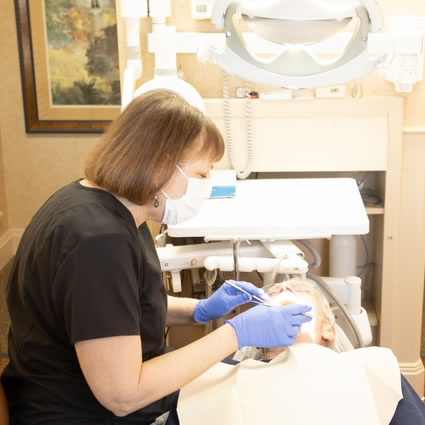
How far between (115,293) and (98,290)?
0.10ft

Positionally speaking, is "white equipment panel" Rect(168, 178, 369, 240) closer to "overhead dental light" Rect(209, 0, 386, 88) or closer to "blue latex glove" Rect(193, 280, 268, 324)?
"blue latex glove" Rect(193, 280, 268, 324)

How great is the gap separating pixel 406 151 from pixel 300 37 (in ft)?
3.50

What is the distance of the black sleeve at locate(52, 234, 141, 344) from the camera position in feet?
3.83

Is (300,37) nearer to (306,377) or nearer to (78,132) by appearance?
(306,377)

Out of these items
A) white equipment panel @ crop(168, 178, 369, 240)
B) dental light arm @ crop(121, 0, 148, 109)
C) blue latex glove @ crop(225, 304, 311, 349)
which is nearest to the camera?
blue latex glove @ crop(225, 304, 311, 349)

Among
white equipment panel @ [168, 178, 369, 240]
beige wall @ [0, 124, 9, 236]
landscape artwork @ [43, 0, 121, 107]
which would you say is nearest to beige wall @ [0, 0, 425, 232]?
beige wall @ [0, 124, 9, 236]

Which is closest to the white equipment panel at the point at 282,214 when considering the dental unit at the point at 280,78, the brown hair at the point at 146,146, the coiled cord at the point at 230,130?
the dental unit at the point at 280,78

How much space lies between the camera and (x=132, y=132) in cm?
129

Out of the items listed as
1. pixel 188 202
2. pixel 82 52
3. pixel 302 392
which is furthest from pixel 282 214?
pixel 82 52

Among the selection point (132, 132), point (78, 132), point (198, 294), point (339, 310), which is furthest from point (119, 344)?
point (78, 132)

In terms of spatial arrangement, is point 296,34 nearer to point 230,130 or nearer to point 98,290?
point 98,290

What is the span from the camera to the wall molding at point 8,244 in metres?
3.91

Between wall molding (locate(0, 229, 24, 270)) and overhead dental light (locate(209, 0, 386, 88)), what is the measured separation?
9.19ft

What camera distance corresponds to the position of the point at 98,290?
3.84 feet
